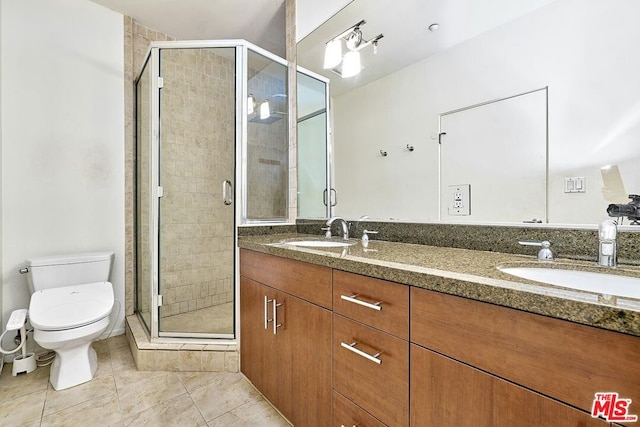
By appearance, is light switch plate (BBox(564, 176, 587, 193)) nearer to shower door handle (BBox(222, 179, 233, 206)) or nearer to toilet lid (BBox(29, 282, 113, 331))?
shower door handle (BBox(222, 179, 233, 206))

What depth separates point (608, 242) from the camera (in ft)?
2.81

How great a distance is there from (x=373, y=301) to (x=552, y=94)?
1.00m

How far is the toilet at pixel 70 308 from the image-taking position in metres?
1.61

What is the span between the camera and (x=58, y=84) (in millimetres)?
2121

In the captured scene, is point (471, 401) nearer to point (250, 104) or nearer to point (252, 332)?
point (252, 332)

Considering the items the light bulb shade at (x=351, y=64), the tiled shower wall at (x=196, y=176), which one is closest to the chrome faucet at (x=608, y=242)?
the light bulb shade at (x=351, y=64)

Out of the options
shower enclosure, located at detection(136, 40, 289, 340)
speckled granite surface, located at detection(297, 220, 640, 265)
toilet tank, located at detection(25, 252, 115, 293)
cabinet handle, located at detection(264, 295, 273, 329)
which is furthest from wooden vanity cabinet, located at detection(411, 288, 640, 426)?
toilet tank, located at detection(25, 252, 115, 293)

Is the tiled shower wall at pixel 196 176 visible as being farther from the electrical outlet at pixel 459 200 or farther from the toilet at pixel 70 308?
the electrical outlet at pixel 459 200

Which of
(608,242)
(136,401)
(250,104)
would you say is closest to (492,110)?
(608,242)

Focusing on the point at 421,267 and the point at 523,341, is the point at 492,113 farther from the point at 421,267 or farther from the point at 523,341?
the point at 523,341

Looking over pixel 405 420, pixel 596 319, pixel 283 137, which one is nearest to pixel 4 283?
pixel 283 137

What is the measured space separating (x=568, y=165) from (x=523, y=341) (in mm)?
755

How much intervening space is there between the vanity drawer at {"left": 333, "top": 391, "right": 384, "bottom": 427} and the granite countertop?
0.48 m

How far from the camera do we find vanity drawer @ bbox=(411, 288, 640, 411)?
0.51m
